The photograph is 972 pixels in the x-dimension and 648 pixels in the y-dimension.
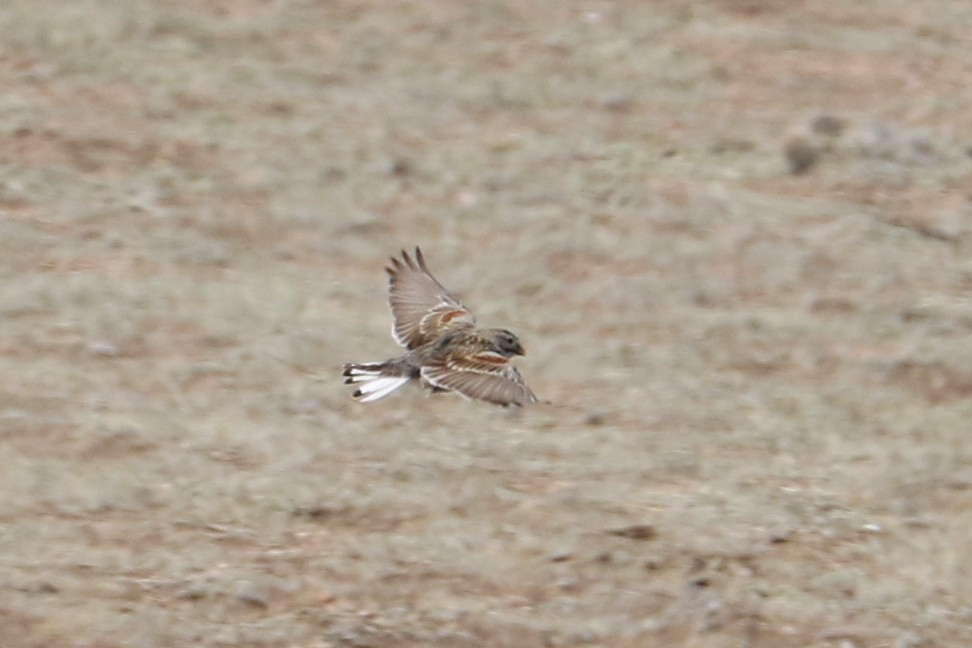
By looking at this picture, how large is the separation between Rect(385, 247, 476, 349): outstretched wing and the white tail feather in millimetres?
218

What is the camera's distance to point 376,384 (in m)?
8.05

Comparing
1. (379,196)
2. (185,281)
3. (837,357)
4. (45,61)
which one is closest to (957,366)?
(837,357)

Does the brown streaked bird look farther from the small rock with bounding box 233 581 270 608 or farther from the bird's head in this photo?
the small rock with bounding box 233 581 270 608

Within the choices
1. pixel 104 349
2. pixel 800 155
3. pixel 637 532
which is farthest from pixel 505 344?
pixel 800 155

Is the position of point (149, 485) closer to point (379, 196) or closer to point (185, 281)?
point (185, 281)

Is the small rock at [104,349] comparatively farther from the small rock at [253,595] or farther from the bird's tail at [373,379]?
the small rock at [253,595]

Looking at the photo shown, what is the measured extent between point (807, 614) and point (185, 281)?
11.5ft

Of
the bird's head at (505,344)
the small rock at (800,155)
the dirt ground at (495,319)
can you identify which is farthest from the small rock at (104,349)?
the small rock at (800,155)

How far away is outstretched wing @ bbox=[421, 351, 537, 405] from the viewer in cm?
729

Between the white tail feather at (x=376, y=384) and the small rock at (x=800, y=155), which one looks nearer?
the white tail feather at (x=376, y=384)

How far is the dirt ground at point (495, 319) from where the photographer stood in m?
8.10

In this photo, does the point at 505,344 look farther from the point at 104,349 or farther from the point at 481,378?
the point at 104,349

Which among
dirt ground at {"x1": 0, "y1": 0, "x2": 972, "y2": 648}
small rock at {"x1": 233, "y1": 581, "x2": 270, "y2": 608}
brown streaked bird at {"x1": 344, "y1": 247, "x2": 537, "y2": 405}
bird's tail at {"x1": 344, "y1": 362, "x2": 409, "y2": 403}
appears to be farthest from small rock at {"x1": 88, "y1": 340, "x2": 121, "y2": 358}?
small rock at {"x1": 233, "y1": 581, "x2": 270, "y2": 608}

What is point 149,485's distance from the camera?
840cm
